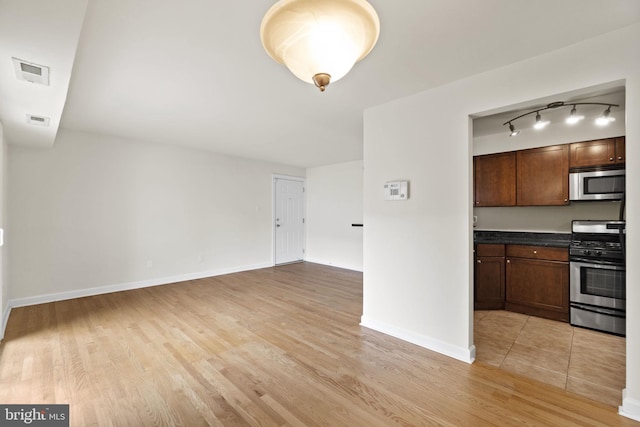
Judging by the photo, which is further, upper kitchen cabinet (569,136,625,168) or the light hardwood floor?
upper kitchen cabinet (569,136,625,168)

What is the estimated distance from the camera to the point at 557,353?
2521 mm

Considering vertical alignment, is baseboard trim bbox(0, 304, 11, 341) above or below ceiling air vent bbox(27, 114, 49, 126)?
below

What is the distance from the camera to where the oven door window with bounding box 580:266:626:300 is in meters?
2.89

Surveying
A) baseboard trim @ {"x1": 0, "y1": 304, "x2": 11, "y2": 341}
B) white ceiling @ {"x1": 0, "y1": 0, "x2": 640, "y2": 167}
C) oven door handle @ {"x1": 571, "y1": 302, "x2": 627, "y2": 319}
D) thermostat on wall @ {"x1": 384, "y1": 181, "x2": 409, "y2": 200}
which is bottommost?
baseboard trim @ {"x1": 0, "y1": 304, "x2": 11, "y2": 341}

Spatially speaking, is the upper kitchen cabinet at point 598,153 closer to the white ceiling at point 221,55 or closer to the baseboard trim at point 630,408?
the white ceiling at point 221,55

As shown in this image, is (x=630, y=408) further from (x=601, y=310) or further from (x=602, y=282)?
(x=602, y=282)

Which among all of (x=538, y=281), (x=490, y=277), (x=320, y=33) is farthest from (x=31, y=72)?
(x=538, y=281)

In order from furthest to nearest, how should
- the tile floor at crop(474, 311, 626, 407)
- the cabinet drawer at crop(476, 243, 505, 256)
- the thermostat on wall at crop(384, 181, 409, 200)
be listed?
the cabinet drawer at crop(476, 243, 505, 256) → the thermostat on wall at crop(384, 181, 409, 200) → the tile floor at crop(474, 311, 626, 407)

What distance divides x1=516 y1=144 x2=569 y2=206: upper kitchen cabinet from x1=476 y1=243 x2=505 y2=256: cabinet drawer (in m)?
0.69

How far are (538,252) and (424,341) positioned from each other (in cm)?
201

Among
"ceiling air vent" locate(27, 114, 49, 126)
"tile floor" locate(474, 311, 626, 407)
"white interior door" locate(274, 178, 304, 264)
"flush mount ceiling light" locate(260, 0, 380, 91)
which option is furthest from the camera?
"white interior door" locate(274, 178, 304, 264)

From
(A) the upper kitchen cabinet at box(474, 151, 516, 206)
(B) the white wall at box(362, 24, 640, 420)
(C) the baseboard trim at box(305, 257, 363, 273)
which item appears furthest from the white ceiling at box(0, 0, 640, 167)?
(C) the baseboard trim at box(305, 257, 363, 273)

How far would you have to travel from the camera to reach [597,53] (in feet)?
6.11

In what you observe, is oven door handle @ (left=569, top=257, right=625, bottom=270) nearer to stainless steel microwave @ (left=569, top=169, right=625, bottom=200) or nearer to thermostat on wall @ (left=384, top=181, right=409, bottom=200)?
stainless steel microwave @ (left=569, top=169, right=625, bottom=200)
